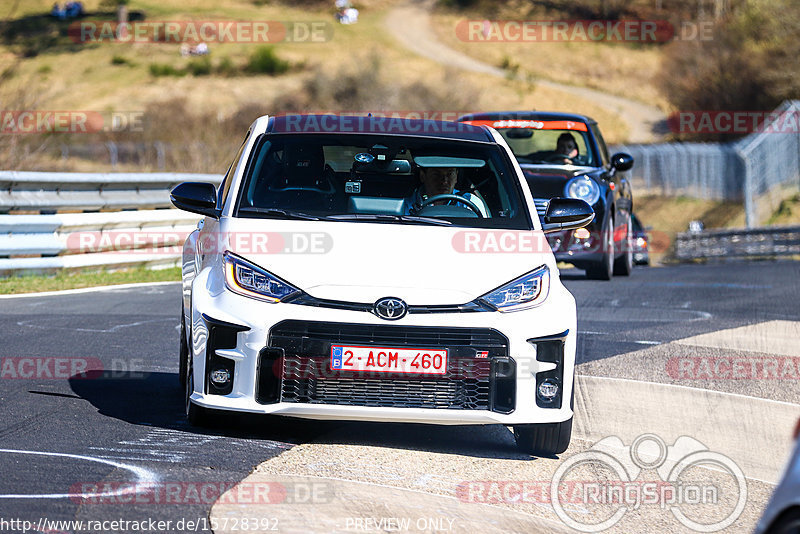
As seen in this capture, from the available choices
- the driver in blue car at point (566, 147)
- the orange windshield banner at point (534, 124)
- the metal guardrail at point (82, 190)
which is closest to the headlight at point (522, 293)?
the driver in blue car at point (566, 147)

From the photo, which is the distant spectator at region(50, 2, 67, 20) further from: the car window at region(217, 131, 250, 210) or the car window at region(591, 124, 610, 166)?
the car window at region(217, 131, 250, 210)

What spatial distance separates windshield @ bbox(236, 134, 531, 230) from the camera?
6.54 m

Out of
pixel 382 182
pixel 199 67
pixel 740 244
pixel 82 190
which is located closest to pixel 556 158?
pixel 82 190

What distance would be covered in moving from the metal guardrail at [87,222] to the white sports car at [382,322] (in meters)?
7.81

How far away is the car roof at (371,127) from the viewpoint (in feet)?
23.1

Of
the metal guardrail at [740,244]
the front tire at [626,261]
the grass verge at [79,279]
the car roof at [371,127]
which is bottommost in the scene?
the metal guardrail at [740,244]

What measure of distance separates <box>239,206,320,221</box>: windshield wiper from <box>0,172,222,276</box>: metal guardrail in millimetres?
7657

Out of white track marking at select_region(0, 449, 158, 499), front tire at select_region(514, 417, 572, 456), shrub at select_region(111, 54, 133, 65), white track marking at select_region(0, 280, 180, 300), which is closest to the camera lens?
white track marking at select_region(0, 449, 158, 499)

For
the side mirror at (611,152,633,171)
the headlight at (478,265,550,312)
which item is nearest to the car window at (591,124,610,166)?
the side mirror at (611,152,633,171)

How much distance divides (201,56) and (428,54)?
16905 millimetres

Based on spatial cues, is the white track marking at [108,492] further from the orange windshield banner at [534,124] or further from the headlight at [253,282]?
the orange windshield banner at [534,124]

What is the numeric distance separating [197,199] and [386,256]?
1208 millimetres

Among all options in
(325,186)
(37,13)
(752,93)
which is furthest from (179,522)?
(37,13)

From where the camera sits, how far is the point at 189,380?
20.5 feet
